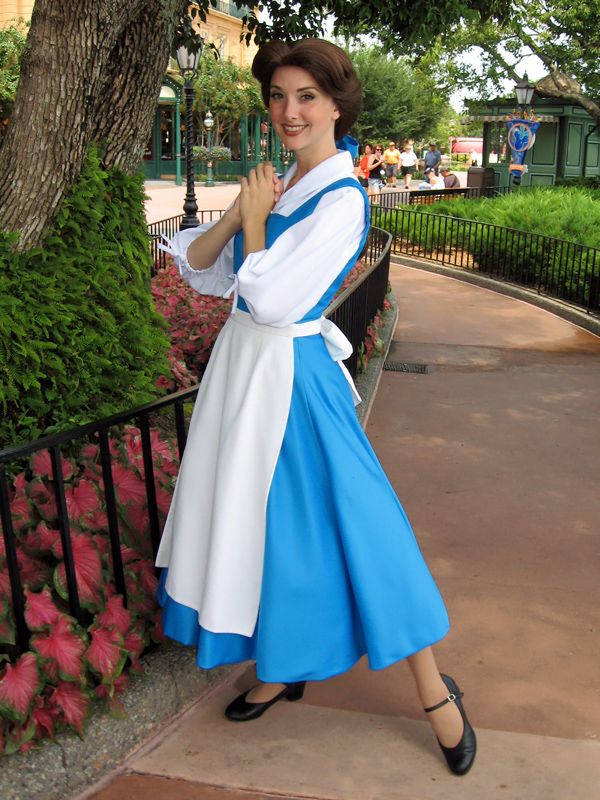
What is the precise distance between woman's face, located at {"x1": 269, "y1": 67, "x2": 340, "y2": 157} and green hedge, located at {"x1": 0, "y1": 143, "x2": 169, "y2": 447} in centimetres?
167

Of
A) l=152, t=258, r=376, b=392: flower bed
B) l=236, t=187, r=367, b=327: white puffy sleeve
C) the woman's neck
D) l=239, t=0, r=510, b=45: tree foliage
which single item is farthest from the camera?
l=239, t=0, r=510, b=45: tree foliage

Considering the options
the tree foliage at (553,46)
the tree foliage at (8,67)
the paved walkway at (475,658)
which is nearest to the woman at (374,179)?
the tree foliage at (553,46)

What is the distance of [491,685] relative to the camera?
10.6 feet

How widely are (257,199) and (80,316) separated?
74.7 inches

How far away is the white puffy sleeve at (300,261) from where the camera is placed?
7.95 ft

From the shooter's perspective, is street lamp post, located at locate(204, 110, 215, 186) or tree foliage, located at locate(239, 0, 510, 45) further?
street lamp post, located at locate(204, 110, 215, 186)

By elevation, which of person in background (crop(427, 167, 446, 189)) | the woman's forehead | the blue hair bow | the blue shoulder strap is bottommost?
person in background (crop(427, 167, 446, 189))

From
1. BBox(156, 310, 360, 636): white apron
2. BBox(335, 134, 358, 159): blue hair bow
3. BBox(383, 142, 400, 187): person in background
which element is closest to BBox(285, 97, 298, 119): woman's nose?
BBox(335, 134, 358, 159): blue hair bow

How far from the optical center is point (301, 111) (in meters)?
2.57

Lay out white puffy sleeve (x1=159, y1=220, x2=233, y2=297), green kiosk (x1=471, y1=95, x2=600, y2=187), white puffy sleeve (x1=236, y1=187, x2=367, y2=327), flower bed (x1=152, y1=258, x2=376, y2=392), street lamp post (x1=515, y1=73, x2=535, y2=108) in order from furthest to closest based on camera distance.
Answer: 1. green kiosk (x1=471, y1=95, x2=600, y2=187)
2. street lamp post (x1=515, y1=73, x2=535, y2=108)
3. flower bed (x1=152, y1=258, x2=376, y2=392)
4. white puffy sleeve (x1=159, y1=220, x2=233, y2=297)
5. white puffy sleeve (x1=236, y1=187, x2=367, y2=327)

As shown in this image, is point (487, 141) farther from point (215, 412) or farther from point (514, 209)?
point (215, 412)

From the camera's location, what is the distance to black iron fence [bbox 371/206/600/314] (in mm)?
11672

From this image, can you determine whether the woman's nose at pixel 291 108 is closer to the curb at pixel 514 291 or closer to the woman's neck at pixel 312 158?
the woman's neck at pixel 312 158

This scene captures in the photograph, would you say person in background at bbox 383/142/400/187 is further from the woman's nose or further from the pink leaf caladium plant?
the pink leaf caladium plant
